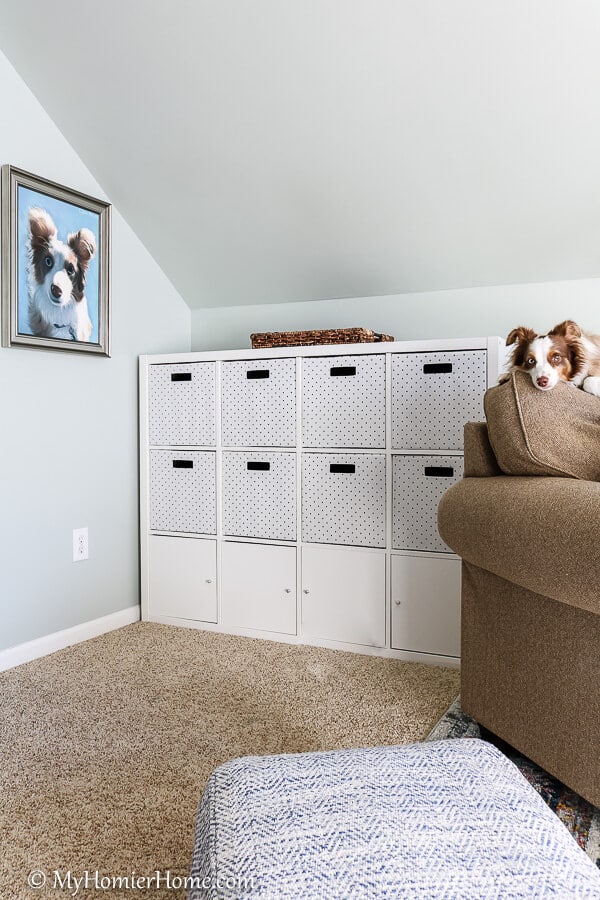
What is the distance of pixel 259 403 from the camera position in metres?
2.60

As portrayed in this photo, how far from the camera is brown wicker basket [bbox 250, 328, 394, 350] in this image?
2.44m

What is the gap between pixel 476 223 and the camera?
2.35 metres

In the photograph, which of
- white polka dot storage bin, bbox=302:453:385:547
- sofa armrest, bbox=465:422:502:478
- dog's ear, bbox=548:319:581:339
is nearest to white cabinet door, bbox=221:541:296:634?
white polka dot storage bin, bbox=302:453:385:547

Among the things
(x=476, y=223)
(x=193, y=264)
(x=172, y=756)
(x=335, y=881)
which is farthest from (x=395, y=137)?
(x=335, y=881)

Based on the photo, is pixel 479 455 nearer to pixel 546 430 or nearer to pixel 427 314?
pixel 546 430

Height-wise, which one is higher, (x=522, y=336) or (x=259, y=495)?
(x=522, y=336)

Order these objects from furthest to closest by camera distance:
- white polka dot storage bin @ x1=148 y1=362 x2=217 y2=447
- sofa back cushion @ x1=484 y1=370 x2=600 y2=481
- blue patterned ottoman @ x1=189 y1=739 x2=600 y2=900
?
white polka dot storage bin @ x1=148 y1=362 x2=217 y2=447 → sofa back cushion @ x1=484 y1=370 x2=600 y2=481 → blue patterned ottoman @ x1=189 y1=739 x2=600 y2=900

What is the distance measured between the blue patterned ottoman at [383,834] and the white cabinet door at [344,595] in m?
1.55

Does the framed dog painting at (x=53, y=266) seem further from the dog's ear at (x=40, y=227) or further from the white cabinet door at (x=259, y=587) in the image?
the white cabinet door at (x=259, y=587)

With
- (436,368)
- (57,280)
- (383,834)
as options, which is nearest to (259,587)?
(436,368)

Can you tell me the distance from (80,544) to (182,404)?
0.67 metres

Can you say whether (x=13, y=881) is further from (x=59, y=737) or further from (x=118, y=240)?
(x=118, y=240)

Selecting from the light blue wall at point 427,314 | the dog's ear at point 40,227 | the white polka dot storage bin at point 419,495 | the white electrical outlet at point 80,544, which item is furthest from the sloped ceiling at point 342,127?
the white electrical outlet at point 80,544
